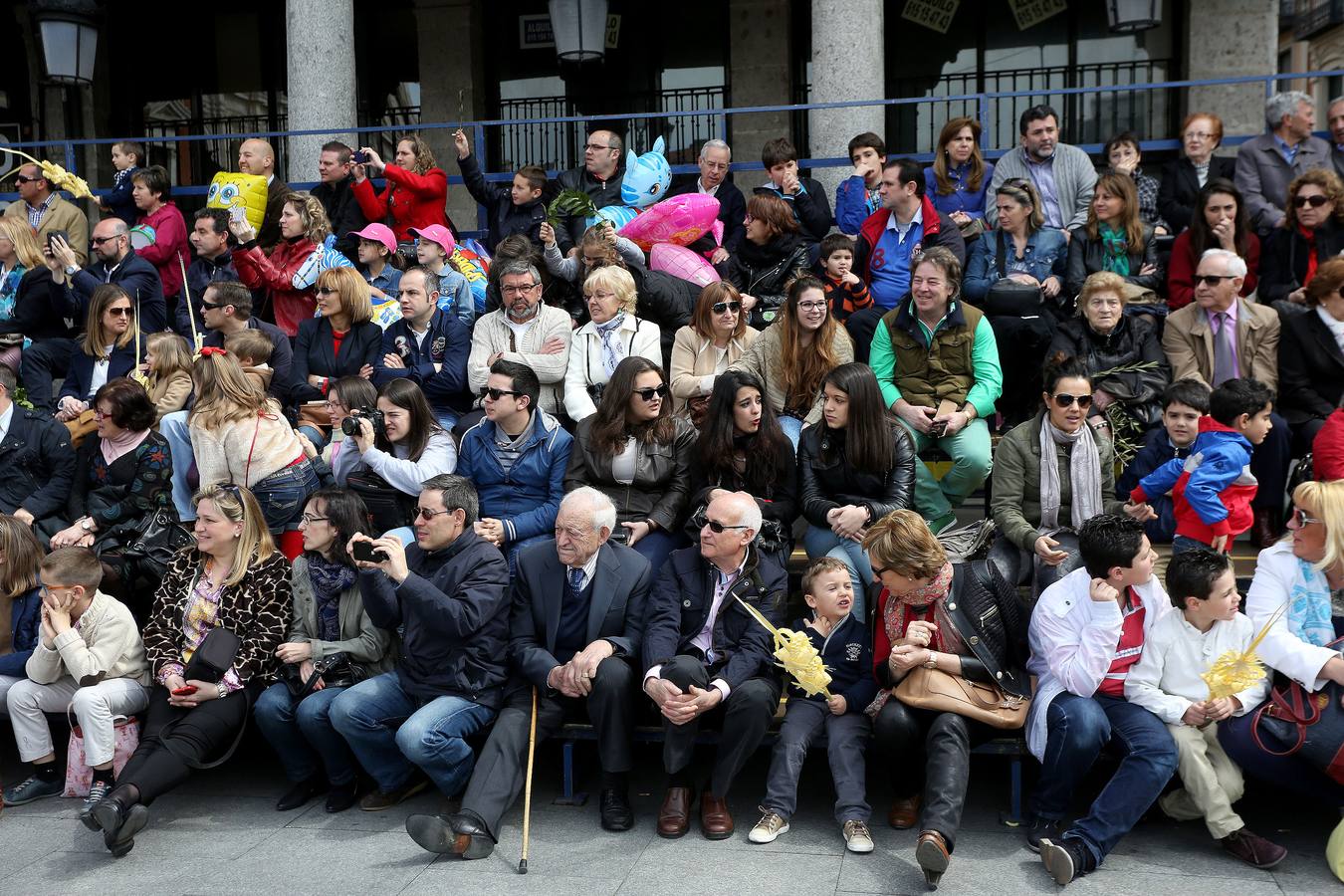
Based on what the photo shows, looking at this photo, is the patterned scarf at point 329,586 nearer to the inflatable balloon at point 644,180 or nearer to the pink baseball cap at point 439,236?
the pink baseball cap at point 439,236

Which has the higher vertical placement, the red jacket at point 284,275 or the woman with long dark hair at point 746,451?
the red jacket at point 284,275

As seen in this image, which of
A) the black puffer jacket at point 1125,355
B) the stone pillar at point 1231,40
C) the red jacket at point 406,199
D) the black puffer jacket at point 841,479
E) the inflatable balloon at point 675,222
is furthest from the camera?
the stone pillar at point 1231,40

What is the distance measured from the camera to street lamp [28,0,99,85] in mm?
11492

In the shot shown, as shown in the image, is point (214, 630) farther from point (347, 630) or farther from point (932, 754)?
point (932, 754)

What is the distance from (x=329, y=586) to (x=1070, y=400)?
12.2 feet

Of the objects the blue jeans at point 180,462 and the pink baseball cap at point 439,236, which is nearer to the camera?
the blue jeans at point 180,462

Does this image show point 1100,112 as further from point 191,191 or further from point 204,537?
point 204,537

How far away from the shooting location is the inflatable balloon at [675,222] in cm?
886

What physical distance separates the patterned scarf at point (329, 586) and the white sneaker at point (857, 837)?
8.39 ft

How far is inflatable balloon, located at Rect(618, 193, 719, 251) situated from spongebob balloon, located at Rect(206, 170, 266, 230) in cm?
305

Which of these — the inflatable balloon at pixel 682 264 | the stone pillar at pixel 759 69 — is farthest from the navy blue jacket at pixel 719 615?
the stone pillar at pixel 759 69

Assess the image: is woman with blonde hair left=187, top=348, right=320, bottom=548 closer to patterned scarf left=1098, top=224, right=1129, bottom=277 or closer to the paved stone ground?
the paved stone ground

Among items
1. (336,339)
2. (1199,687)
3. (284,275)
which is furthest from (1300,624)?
(284,275)

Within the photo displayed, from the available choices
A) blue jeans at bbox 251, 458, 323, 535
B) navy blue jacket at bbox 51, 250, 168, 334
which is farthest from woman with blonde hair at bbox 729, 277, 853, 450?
navy blue jacket at bbox 51, 250, 168, 334
